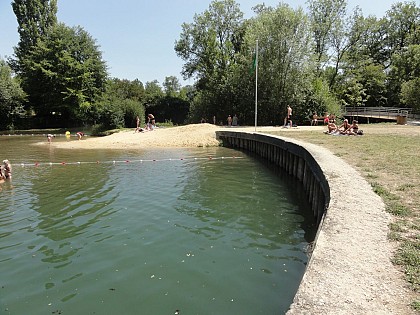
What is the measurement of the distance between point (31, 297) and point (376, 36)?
67658 mm

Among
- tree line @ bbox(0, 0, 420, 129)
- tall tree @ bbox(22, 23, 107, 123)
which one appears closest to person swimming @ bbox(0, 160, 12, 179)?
tree line @ bbox(0, 0, 420, 129)

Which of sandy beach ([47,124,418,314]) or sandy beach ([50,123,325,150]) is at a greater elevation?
sandy beach ([50,123,325,150])

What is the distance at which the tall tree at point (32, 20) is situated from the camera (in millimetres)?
54156

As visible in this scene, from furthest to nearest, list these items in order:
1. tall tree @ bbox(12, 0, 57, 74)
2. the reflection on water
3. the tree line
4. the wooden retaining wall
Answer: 1. tall tree @ bbox(12, 0, 57, 74)
2. the tree line
3. the wooden retaining wall
4. the reflection on water

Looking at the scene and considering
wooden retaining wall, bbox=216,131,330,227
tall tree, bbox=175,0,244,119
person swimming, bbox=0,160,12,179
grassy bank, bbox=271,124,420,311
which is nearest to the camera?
grassy bank, bbox=271,124,420,311

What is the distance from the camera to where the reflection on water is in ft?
16.4

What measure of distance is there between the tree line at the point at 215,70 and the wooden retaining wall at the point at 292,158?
1148 centimetres

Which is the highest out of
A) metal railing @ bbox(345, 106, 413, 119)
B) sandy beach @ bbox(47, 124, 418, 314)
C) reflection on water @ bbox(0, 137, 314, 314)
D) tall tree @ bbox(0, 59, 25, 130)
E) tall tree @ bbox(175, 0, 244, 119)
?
tall tree @ bbox(175, 0, 244, 119)

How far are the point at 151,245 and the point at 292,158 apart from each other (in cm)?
980

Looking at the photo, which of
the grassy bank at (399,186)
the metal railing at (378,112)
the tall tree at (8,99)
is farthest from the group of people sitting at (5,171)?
the metal railing at (378,112)

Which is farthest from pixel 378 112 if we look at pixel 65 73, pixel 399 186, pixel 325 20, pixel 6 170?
pixel 65 73

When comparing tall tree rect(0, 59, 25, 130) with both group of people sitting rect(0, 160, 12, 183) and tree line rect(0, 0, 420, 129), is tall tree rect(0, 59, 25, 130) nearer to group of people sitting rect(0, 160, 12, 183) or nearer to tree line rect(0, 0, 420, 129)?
tree line rect(0, 0, 420, 129)

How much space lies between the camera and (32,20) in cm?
5478

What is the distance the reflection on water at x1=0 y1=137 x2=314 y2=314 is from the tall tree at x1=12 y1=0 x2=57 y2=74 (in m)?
52.5
